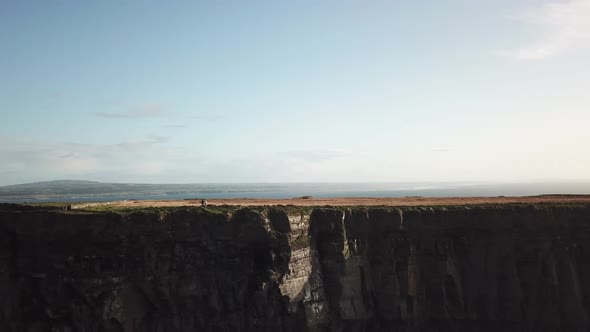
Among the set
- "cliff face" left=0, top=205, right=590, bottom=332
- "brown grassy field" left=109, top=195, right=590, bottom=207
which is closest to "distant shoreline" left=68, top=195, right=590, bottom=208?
"brown grassy field" left=109, top=195, right=590, bottom=207

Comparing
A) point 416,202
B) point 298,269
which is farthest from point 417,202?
point 298,269

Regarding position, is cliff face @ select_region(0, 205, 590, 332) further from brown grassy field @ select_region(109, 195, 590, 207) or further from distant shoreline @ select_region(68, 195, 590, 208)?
brown grassy field @ select_region(109, 195, 590, 207)

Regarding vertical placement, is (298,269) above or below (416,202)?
below

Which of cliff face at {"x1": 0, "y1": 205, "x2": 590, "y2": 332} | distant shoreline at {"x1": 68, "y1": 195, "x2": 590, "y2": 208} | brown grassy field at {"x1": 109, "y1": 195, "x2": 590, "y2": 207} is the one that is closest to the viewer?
cliff face at {"x1": 0, "y1": 205, "x2": 590, "y2": 332}

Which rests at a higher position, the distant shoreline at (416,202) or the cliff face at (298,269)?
the distant shoreline at (416,202)

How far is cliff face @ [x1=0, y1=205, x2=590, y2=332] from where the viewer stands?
3562cm

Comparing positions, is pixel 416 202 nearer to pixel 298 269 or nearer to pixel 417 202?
pixel 417 202

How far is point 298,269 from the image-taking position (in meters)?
38.0

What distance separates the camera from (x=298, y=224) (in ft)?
130

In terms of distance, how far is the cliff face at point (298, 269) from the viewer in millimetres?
35625

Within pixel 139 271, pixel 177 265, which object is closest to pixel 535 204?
pixel 177 265

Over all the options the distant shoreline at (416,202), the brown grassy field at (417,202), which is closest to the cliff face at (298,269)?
the distant shoreline at (416,202)

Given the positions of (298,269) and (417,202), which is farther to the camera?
(417,202)

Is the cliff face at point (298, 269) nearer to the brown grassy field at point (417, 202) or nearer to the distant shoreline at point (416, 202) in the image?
the distant shoreline at point (416, 202)
